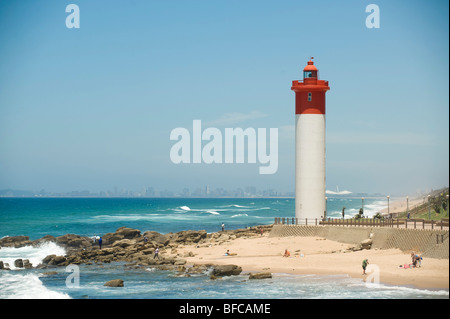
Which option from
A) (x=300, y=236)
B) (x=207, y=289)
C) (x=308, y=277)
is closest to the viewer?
(x=207, y=289)

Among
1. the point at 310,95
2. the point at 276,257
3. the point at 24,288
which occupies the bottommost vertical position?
the point at 24,288

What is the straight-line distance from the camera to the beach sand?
29812 mm

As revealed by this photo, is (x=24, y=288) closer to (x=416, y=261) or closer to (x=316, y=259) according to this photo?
(x=316, y=259)

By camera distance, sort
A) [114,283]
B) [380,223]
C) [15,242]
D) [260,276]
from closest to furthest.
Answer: [114,283] < [260,276] < [380,223] < [15,242]

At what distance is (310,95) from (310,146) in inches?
143

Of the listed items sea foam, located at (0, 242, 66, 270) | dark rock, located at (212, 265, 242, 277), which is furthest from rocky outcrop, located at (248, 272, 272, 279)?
sea foam, located at (0, 242, 66, 270)

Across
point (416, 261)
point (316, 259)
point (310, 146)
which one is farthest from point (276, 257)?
point (416, 261)

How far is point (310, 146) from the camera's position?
151ft

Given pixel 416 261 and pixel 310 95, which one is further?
pixel 310 95

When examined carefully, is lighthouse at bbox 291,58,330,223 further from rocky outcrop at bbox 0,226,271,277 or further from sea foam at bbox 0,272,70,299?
sea foam at bbox 0,272,70,299
